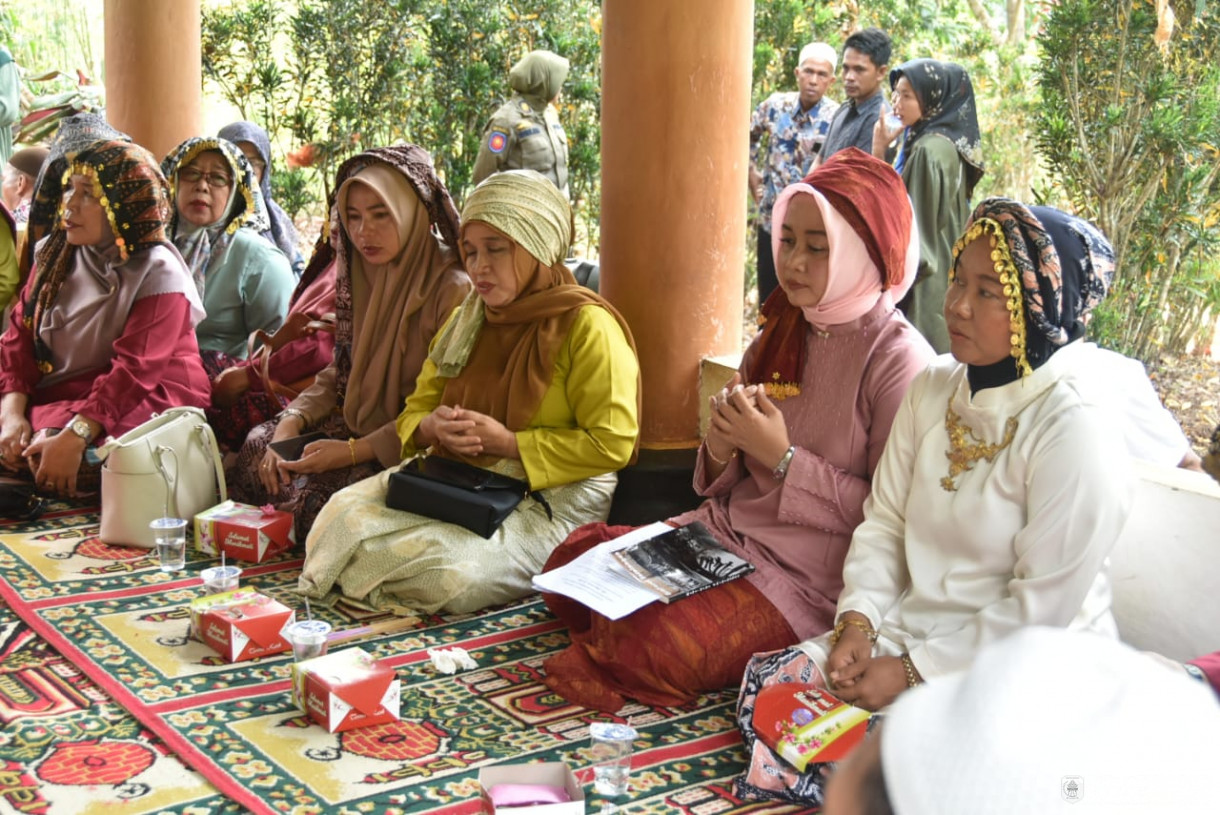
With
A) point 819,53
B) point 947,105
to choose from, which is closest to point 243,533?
point 947,105

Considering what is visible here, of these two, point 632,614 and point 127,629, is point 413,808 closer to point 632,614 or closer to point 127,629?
point 632,614

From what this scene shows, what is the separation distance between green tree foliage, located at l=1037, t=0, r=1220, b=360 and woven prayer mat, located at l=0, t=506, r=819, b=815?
2.53m

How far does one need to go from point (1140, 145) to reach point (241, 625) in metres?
3.46

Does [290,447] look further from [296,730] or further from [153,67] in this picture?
[153,67]

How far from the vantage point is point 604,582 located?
9.87 ft

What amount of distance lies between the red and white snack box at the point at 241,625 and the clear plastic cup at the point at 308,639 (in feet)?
0.44

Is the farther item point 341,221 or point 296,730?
point 341,221

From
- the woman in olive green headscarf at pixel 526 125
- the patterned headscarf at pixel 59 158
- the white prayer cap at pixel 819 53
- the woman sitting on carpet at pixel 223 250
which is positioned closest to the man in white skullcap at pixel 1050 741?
the patterned headscarf at pixel 59 158

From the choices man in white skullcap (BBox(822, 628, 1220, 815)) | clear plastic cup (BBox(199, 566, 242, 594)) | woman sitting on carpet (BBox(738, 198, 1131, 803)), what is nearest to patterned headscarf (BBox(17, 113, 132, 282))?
clear plastic cup (BBox(199, 566, 242, 594))

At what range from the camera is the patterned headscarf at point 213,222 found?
4.92 metres

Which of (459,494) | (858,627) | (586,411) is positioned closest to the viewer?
(858,627)

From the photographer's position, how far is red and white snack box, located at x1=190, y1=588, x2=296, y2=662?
3107mm

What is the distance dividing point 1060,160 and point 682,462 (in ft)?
6.16

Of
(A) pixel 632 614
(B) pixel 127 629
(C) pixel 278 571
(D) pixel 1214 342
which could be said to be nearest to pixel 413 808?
(A) pixel 632 614
